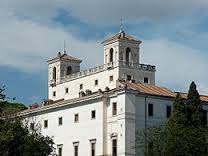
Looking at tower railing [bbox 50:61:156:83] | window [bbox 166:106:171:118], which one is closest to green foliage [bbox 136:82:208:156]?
window [bbox 166:106:171:118]

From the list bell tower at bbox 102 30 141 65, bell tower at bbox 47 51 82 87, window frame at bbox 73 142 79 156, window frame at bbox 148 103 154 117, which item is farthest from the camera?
bell tower at bbox 47 51 82 87

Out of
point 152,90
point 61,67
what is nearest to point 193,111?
point 152,90

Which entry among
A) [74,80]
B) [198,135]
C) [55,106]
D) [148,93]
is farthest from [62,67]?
[198,135]

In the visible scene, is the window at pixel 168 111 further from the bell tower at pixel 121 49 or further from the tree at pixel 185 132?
the bell tower at pixel 121 49

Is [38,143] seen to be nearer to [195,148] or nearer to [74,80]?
[195,148]

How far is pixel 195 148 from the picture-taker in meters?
74.4

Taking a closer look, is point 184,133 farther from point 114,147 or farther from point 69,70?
point 69,70

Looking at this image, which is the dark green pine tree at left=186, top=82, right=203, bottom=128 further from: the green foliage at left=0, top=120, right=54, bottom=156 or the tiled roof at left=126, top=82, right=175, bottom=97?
the green foliage at left=0, top=120, right=54, bottom=156

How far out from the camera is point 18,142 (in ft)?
216

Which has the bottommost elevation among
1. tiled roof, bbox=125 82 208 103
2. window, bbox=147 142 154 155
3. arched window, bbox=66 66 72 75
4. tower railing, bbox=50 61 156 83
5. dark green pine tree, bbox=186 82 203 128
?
window, bbox=147 142 154 155

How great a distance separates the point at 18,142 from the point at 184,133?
1706 centimetres

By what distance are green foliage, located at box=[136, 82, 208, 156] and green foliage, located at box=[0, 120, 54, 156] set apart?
1149 centimetres

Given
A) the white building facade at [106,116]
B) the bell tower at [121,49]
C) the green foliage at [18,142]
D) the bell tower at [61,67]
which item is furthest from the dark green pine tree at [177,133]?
the bell tower at [61,67]

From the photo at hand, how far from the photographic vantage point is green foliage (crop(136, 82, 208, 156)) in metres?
74.1
